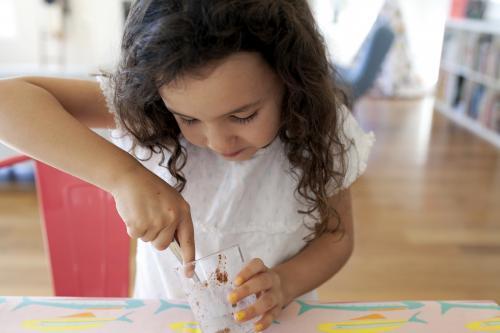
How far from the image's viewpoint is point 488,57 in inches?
140

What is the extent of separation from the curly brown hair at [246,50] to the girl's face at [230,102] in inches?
0.5

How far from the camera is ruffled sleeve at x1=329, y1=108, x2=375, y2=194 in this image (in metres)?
0.75

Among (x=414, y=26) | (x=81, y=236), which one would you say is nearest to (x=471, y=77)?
(x=414, y=26)

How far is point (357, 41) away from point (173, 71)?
4.12 m

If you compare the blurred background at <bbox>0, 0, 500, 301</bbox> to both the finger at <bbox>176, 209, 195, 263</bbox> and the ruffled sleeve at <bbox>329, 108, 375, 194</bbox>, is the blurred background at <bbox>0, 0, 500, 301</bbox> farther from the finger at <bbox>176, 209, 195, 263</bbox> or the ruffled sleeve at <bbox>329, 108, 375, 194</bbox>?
the finger at <bbox>176, 209, 195, 263</bbox>

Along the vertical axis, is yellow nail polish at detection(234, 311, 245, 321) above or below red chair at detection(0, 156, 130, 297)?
above

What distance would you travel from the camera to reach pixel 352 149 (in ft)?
2.53

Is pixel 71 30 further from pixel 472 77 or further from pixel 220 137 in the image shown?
pixel 220 137

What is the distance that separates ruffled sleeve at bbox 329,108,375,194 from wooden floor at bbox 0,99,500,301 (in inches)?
39.4

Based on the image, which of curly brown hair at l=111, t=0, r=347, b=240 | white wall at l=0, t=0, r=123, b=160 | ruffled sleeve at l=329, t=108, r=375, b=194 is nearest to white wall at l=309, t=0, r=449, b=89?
white wall at l=0, t=0, r=123, b=160

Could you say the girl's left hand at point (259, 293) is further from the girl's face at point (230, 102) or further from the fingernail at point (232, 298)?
the girl's face at point (230, 102)

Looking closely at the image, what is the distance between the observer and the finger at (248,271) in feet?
1.69

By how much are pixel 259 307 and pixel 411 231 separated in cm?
171

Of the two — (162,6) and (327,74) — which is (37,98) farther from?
(327,74)
